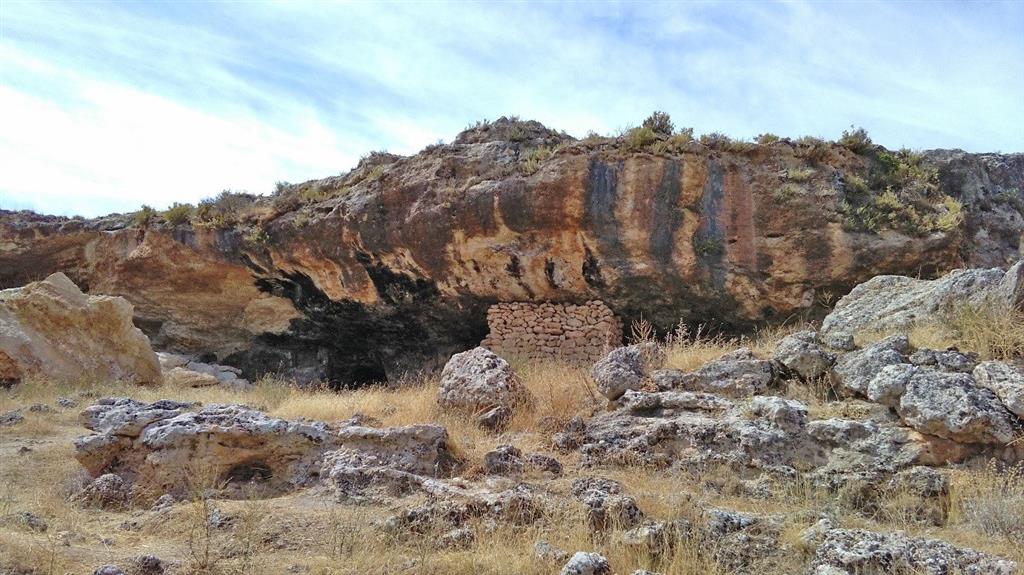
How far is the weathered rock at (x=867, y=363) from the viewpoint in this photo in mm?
5938

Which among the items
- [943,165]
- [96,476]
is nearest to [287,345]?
[96,476]

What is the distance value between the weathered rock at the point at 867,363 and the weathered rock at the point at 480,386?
286 centimetres

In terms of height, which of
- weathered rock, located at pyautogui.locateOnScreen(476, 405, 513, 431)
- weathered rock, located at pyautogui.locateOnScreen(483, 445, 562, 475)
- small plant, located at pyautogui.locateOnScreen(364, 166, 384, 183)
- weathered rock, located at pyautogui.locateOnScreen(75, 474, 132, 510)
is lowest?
weathered rock, located at pyautogui.locateOnScreen(75, 474, 132, 510)

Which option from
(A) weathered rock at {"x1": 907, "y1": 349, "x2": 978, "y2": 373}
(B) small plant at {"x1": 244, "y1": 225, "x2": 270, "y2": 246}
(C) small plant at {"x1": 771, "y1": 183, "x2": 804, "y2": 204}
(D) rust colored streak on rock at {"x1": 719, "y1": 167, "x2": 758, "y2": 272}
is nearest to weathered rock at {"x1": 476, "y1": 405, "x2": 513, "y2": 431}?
(A) weathered rock at {"x1": 907, "y1": 349, "x2": 978, "y2": 373}

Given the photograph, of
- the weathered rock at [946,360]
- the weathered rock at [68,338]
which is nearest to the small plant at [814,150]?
the weathered rock at [946,360]

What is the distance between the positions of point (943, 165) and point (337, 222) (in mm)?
8606

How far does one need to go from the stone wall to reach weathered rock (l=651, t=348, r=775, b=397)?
3719 millimetres

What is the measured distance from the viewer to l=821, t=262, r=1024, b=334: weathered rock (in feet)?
20.2

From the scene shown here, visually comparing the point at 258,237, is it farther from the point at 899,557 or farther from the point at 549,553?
the point at 899,557

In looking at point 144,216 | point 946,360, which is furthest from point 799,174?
point 144,216

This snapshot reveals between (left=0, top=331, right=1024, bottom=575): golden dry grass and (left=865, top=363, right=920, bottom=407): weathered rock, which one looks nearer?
(left=0, top=331, right=1024, bottom=575): golden dry grass

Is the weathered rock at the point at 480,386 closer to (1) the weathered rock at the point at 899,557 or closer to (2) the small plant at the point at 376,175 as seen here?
(1) the weathered rock at the point at 899,557

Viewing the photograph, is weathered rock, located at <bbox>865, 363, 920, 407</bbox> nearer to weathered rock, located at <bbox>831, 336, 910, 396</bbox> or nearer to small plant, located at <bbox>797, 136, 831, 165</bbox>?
weathered rock, located at <bbox>831, 336, 910, 396</bbox>

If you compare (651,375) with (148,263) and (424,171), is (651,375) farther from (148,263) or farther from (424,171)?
(148,263)
